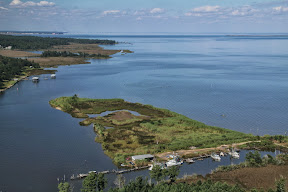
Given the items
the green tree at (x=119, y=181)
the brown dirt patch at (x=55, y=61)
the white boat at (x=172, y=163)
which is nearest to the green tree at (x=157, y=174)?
the green tree at (x=119, y=181)

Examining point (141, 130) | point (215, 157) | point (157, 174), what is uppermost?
point (157, 174)

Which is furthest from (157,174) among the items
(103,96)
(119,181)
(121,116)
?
(103,96)

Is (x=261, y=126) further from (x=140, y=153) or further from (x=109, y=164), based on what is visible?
(x=109, y=164)

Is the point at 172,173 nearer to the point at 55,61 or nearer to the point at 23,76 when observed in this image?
the point at 23,76

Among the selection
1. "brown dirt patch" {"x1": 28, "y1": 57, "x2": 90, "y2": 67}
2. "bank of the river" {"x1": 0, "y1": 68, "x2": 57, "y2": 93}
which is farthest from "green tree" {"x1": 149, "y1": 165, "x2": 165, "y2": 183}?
"brown dirt patch" {"x1": 28, "y1": 57, "x2": 90, "y2": 67}

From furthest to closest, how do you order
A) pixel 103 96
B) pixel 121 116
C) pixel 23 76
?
pixel 23 76, pixel 103 96, pixel 121 116

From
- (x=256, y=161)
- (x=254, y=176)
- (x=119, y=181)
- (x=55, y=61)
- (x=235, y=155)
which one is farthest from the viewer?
(x=55, y=61)

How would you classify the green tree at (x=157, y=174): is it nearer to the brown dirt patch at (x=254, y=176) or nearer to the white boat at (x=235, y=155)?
the brown dirt patch at (x=254, y=176)
